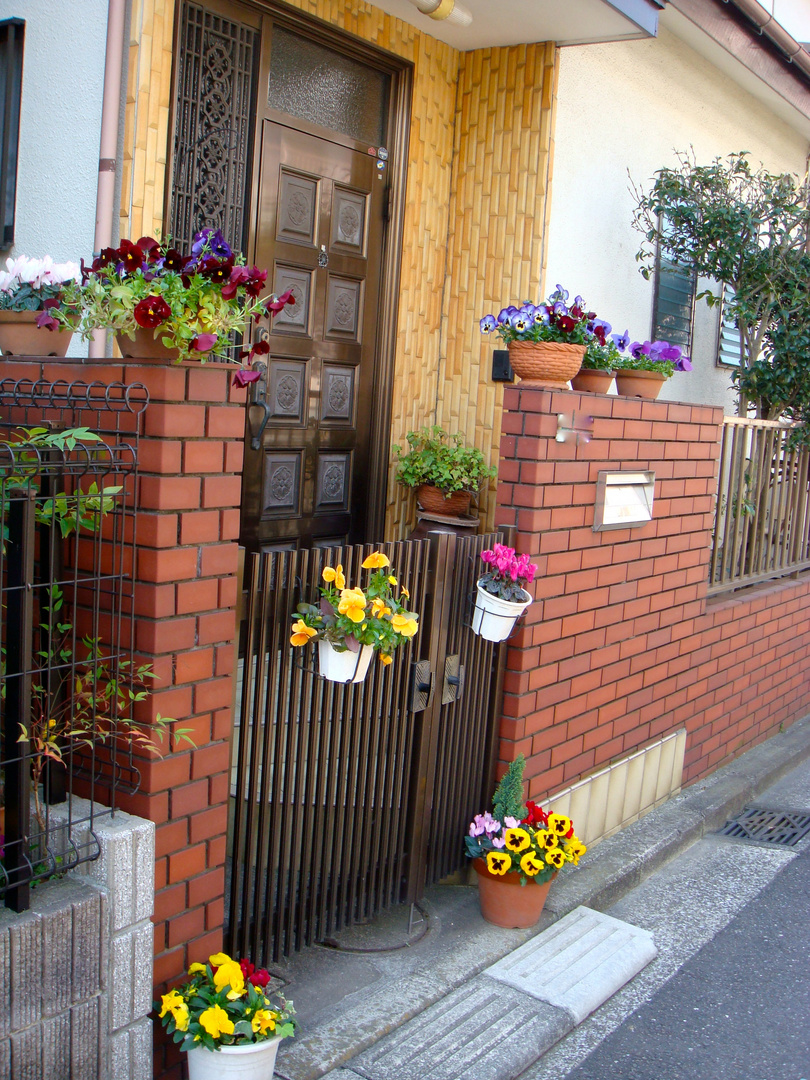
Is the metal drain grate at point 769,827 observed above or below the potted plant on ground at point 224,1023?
below

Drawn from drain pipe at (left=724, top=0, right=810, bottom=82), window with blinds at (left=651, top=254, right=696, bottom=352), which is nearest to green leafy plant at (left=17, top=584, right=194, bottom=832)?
window with blinds at (left=651, top=254, right=696, bottom=352)

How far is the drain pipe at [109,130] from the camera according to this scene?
420cm

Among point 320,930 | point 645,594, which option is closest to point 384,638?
point 320,930

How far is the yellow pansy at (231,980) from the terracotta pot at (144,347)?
1.53 metres

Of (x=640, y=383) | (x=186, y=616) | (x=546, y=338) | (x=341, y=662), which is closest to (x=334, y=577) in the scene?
(x=341, y=662)

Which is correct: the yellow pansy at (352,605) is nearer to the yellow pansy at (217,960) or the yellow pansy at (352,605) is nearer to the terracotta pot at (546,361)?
the yellow pansy at (217,960)

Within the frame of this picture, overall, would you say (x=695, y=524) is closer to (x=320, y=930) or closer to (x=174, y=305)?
(x=320, y=930)

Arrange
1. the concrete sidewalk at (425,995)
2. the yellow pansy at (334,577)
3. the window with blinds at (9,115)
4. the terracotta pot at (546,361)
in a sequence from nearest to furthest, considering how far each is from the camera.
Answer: the concrete sidewalk at (425,995) → the yellow pansy at (334,577) → the terracotta pot at (546,361) → the window with blinds at (9,115)

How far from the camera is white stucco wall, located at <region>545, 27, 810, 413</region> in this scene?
239 inches

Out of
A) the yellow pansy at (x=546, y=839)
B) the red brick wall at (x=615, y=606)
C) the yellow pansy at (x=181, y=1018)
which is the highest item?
the red brick wall at (x=615, y=606)

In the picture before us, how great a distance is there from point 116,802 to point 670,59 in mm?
6513

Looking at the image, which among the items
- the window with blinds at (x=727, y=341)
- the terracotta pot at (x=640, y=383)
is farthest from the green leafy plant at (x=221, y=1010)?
the window with blinds at (x=727, y=341)

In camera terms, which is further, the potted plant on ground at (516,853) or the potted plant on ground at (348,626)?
the potted plant on ground at (516,853)

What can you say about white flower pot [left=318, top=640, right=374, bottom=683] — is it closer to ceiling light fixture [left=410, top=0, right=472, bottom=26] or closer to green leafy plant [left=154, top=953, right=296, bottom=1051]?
green leafy plant [left=154, top=953, right=296, bottom=1051]
